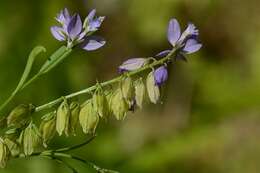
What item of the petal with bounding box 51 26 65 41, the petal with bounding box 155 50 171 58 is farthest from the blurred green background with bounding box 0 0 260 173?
the petal with bounding box 155 50 171 58

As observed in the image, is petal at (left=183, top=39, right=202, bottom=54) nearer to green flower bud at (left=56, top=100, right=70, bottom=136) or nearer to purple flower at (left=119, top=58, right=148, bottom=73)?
purple flower at (left=119, top=58, right=148, bottom=73)

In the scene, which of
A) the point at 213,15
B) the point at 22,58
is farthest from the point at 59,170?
the point at 213,15

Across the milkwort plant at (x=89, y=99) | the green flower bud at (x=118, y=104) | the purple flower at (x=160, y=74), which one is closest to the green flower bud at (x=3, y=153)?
the milkwort plant at (x=89, y=99)

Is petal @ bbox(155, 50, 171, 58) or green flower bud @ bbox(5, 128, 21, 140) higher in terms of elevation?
petal @ bbox(155, 50, 171, 58)

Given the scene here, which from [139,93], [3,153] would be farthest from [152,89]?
[3,153]

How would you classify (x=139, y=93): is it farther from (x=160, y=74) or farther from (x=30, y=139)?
(x=30, y=139)

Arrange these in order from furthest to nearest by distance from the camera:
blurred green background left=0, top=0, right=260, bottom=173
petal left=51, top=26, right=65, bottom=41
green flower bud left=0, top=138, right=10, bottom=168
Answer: blurred green background left=0, top=0, right=260, bottom=173, petal left=51, top=26, right=65, bottom=41, green flower bud left=0, top=138, right=10, bottom=168

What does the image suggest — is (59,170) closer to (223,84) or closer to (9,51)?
(9,51)
